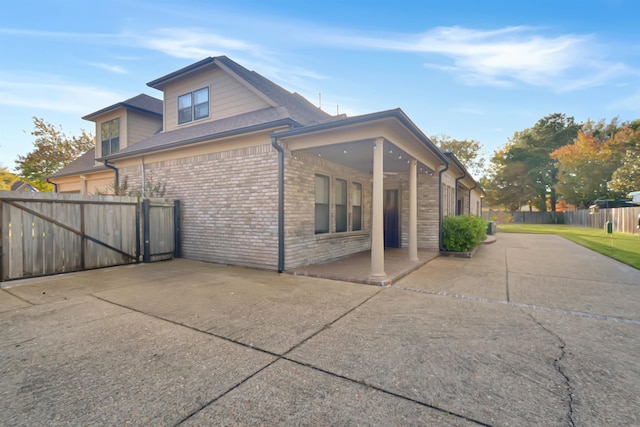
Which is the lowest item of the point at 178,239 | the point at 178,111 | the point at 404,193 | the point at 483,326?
the point at 483,326

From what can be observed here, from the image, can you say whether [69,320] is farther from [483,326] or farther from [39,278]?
[483,326]

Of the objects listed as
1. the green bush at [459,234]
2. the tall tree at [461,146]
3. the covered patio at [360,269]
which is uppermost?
the tall tree at [461,146]

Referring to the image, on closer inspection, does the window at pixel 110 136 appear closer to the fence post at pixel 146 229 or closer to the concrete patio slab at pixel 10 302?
the fence post at pixel 146 229

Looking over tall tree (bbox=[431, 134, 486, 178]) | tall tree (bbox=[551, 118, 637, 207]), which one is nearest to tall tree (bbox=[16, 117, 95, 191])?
tall tree (bbox=[431, 134, 486, 178])

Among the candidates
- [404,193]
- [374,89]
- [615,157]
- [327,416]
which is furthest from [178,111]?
[615,157]

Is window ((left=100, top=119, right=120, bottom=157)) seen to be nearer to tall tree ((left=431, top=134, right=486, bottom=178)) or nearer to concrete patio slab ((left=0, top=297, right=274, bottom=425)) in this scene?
concrete patio slab ((left=0, top=297, right=274, bottom=425))

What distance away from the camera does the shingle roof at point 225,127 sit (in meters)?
6.89

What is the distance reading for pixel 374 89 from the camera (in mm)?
12414

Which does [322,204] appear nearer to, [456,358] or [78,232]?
[456,358]

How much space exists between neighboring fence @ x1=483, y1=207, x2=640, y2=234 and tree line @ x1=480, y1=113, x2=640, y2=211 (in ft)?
6.95

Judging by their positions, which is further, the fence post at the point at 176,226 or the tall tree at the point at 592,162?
the tall tree at the point at 592,162

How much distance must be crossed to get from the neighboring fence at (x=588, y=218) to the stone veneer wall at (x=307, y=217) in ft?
62.4

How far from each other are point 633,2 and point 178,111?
1434 centimetres

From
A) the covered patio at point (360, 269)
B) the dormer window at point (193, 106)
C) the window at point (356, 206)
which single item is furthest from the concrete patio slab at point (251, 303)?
the dormer window at point (193, 106)
